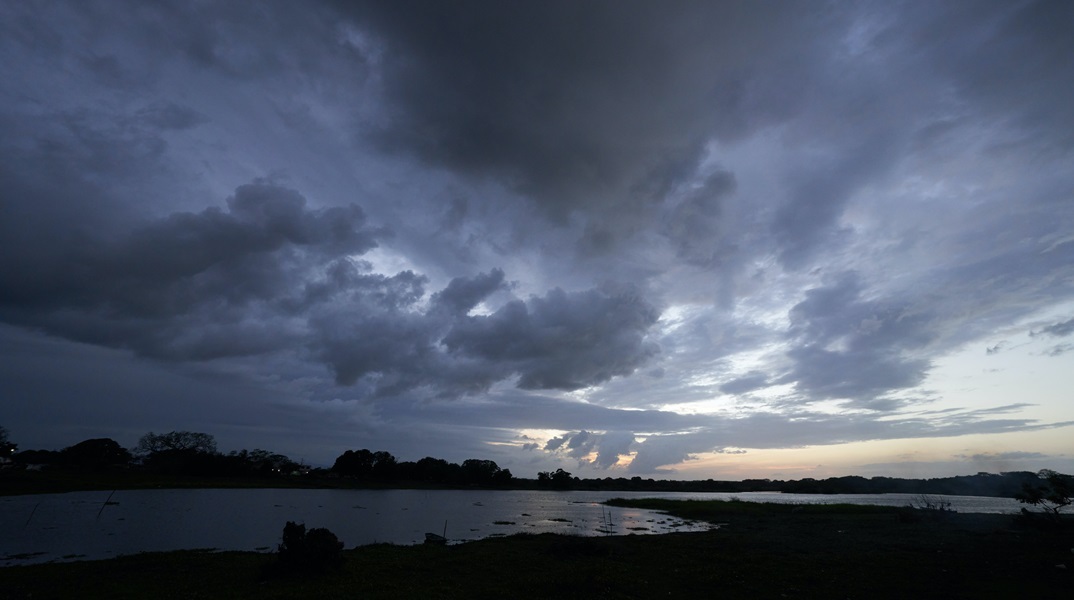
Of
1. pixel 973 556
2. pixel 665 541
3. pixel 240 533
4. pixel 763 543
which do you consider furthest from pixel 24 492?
pixel 973 556

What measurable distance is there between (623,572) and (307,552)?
726 inches

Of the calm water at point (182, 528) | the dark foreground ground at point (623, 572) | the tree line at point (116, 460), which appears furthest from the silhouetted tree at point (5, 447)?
the dark foreground ground at point (623, 572)

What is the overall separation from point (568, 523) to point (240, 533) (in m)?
41.8

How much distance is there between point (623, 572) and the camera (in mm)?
28422

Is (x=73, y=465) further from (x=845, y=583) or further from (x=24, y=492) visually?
(x=845, y=583)

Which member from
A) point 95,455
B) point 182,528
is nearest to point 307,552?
point 182,528

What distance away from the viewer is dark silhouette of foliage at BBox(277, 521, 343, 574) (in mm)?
26875

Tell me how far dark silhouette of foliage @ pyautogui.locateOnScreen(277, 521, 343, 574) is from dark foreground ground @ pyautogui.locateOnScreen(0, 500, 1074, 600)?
0.74 meters

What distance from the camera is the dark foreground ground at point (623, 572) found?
76.1 feet

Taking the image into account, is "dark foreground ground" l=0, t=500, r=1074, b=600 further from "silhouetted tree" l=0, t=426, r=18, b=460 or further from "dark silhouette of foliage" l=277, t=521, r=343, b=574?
"silhouetted tree" l=0, t=426, r=18, b=460

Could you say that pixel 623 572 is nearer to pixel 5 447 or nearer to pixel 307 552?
pixel 307 552

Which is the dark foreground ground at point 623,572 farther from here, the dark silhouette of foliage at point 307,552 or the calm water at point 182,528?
the calm water at point 182,528

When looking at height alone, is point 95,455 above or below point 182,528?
above

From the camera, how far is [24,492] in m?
90.8
